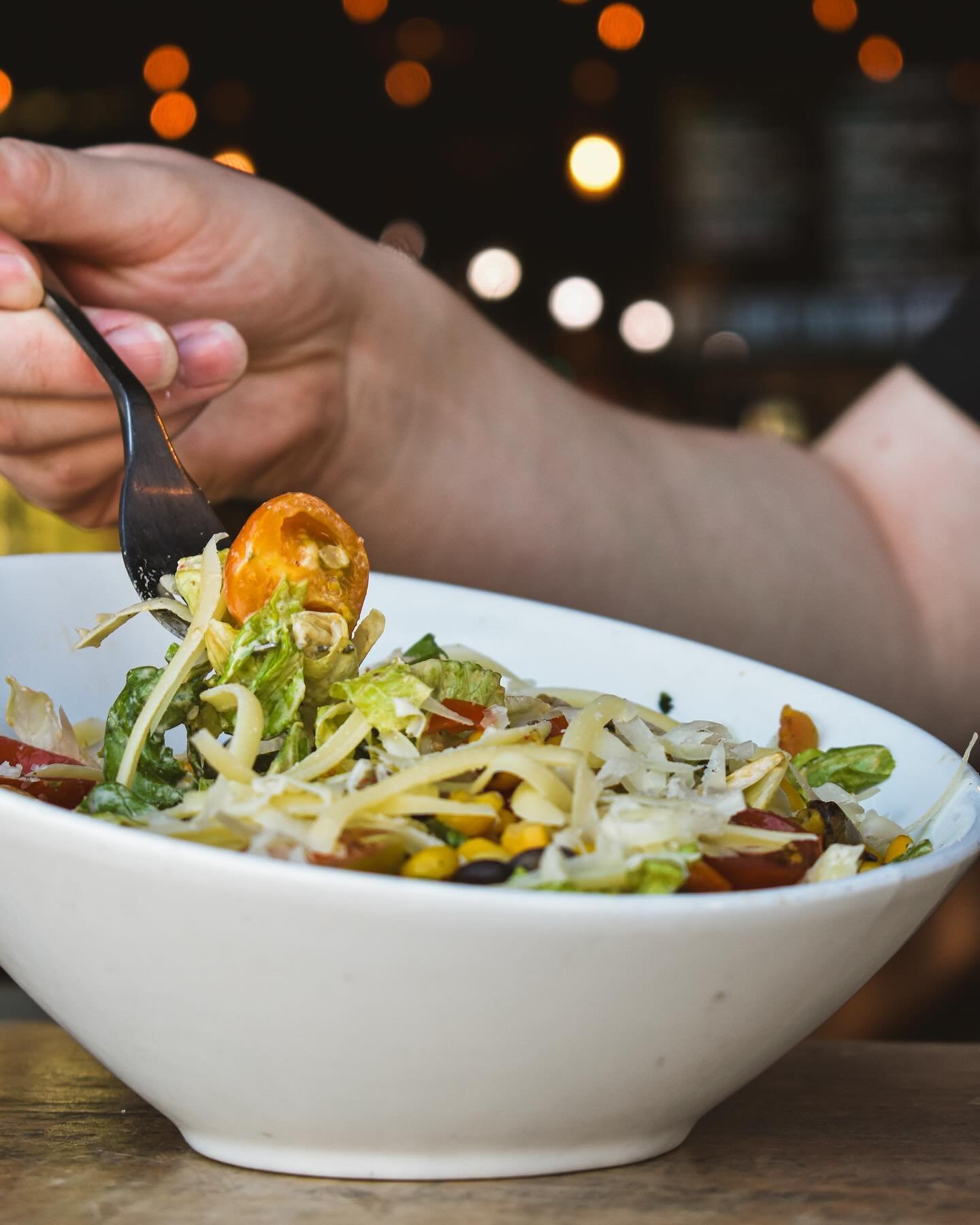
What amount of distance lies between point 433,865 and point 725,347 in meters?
5.39

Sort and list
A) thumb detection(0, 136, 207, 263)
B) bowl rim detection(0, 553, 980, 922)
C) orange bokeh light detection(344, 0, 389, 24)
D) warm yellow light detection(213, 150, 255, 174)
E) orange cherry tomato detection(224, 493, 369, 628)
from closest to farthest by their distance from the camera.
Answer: bowl rim detection(0, 553, 980, 922) → orange cherry tomato detection(224, 493, 369, 628) → thumb detection(0, 136, 207, 263) → orange bokeh light detection(344, 0, 389, 24) → warm yellow light detection(213, 150, 255, 174)

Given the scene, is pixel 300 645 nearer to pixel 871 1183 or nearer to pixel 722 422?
pixel 871 1183

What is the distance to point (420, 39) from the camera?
530cm

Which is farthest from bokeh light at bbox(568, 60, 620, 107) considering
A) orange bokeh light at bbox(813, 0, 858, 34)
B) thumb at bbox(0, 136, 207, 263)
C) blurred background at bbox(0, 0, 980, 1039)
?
thumb at bbox(0, 136, 207, 263)

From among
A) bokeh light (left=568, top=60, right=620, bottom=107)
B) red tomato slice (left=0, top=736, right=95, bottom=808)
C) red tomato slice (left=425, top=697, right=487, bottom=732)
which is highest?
bokeh light (left=568, top=60, right=620, bottom=107)

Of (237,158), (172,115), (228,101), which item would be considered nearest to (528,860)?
(237,158)

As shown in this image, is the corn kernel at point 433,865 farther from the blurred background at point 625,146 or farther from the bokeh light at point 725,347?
the bokeh light at point 725,347

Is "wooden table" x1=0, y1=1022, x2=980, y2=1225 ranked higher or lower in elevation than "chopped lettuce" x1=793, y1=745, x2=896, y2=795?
lower

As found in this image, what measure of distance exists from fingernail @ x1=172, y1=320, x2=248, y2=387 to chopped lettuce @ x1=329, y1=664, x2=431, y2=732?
1.88ft

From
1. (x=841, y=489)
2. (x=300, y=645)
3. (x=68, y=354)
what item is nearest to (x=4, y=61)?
(x=841, y=489)

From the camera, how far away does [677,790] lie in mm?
787

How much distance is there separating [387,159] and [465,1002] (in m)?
5.58

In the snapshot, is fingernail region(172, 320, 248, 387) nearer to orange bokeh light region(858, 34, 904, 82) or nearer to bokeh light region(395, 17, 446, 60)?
bokeh light region(395, 17, 446, 60)

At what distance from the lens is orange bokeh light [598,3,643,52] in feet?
17.4
